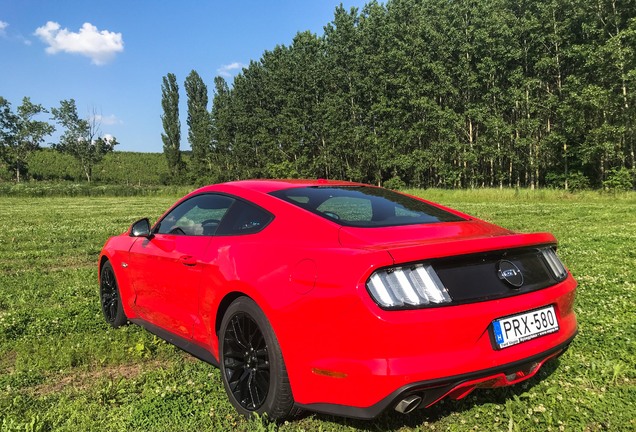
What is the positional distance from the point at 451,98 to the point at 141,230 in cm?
4245

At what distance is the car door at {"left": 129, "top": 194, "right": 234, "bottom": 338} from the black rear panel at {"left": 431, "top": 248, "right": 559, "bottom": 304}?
1.51 m

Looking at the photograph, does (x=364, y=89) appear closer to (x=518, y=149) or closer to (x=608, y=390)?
(x=518, y=149)

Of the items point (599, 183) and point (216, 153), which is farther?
point (216, 153)

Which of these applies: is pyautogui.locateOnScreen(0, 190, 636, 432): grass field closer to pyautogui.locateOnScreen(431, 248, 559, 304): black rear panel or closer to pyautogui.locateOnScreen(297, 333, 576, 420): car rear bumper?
pyautogui.locateOnScreen(297, 333, 576, 420): car rear bumper

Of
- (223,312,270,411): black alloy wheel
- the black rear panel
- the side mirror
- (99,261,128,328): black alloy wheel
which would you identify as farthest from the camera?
(99,261,128,328): black alloy wheel

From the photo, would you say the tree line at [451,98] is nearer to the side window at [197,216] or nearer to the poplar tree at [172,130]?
the poplar tree at [172,130]

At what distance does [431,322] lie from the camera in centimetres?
203

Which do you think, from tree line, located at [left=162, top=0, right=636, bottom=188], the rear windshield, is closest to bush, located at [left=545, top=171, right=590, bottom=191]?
tree line, located at [left=162, top=0, right=636, bottom=188]

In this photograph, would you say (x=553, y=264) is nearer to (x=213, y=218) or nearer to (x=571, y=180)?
(x=213, y=218)

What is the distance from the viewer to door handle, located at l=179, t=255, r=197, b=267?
3.08m

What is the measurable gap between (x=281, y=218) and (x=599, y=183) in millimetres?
38837

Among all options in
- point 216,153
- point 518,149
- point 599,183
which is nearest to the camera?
point 599,183

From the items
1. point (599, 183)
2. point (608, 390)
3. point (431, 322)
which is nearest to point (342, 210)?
point (431, 322)

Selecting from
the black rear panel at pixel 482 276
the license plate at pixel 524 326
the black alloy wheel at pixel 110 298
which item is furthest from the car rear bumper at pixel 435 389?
the black alloy wheel at pixel 110 298
